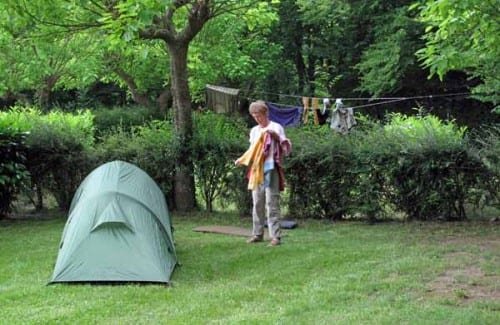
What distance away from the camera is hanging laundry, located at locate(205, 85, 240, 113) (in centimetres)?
1628

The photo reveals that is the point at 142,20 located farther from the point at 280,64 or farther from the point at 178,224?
the point at 280,64

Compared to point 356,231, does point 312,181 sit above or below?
above

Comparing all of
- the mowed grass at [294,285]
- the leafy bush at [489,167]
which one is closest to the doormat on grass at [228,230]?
the mowed grass at [294,285]

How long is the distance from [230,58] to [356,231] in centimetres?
1162

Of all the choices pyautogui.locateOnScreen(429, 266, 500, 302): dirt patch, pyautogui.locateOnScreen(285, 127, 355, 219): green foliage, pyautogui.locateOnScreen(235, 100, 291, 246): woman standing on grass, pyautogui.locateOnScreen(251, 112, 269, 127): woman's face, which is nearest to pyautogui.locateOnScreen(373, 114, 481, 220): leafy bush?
pyautogui.locateOnScreen(285, 127, 355, 219): green foliage

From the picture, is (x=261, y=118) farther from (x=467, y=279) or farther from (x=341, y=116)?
(x=341, y=116)

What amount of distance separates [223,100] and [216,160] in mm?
7086

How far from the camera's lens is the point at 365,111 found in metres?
23.4

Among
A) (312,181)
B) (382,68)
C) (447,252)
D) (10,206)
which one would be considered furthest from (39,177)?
(382,68)

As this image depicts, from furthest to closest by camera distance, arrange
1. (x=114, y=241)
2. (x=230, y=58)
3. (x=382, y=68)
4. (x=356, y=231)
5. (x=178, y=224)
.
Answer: (x=382, y=68), (x=230, y=58), (x=178, y=224), (x=356, y=231), (x=114, y=241)

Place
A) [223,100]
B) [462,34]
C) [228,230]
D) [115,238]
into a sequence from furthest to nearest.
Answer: [223,100]
[228,230]
[462,34]
[115,238]

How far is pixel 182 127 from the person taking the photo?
386 inches

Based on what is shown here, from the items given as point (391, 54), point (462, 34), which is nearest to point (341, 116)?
point (391, 54)

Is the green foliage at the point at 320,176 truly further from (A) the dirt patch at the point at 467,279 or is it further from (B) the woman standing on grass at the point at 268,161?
(A) the dirt patch at the point at 467,279
